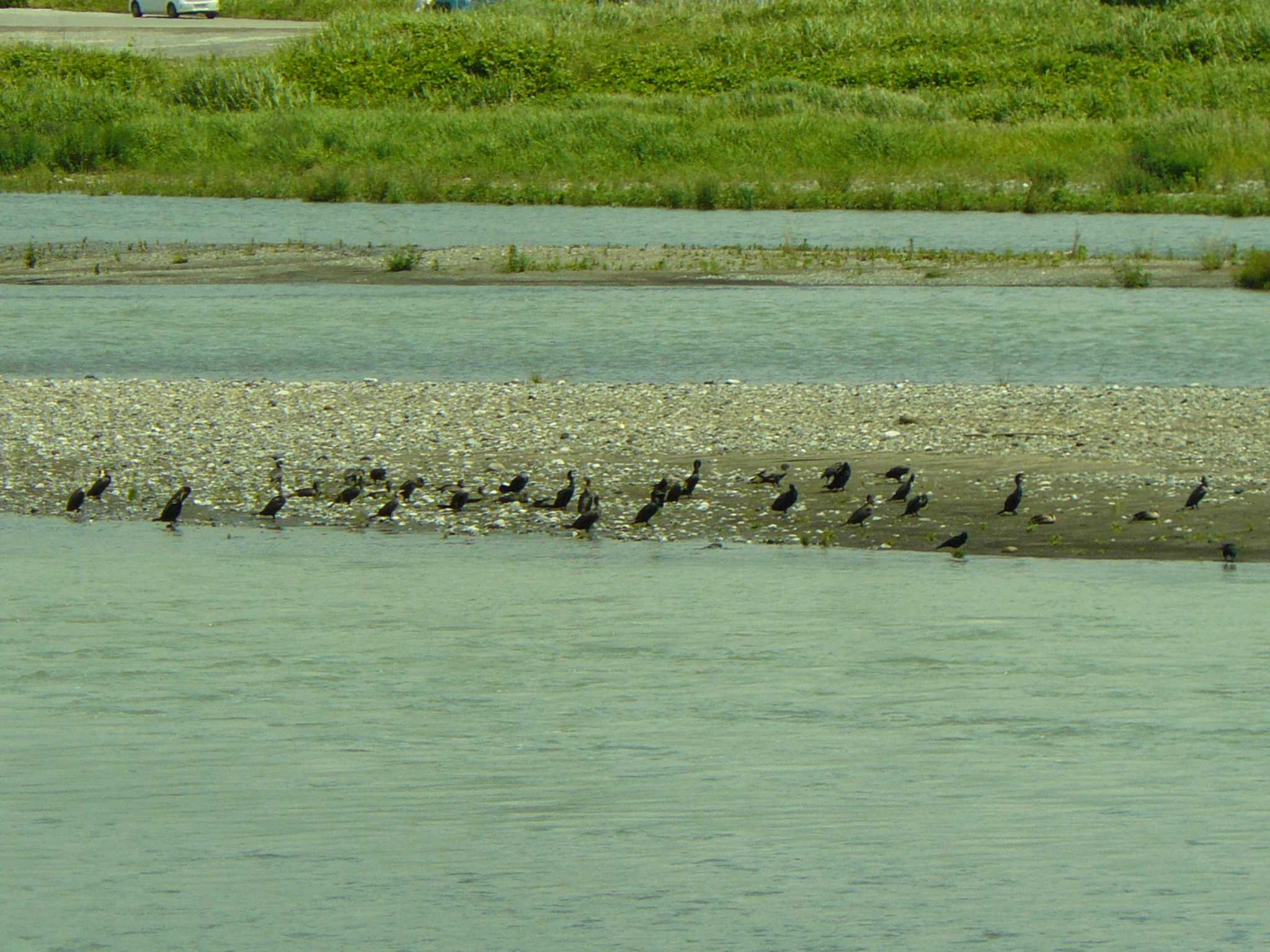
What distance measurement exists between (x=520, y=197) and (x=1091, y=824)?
32.5 metres

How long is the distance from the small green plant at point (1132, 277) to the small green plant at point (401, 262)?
10868 millimetres

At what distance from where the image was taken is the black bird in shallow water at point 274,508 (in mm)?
16172


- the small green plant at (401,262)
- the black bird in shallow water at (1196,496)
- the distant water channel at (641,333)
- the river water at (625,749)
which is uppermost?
the small green plant at (401,262)

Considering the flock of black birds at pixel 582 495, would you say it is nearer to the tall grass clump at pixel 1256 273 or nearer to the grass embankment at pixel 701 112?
the tall grass clump at pixel 1256 273

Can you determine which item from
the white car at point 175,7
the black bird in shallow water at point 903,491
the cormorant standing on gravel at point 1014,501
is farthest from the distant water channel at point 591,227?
the white car at point 175,7

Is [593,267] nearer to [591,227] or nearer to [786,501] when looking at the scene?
[591,227]

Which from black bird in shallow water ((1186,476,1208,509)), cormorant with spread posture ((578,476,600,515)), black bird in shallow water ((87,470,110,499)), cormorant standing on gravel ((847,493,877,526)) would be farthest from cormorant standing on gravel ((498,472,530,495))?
black bird in shallow water ((1186,476,1208,509))

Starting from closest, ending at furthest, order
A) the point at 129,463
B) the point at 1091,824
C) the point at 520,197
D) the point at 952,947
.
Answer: the point at 952,947
the point at 1091,824
the point at 129,463
the point at 520,197

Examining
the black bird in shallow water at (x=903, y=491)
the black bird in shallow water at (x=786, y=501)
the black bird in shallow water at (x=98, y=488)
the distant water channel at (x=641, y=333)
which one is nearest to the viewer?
the black bird in shallow water at (x=786, y=501)

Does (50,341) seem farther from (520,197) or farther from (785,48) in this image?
(785,48)

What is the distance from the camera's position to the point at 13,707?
11.7 m

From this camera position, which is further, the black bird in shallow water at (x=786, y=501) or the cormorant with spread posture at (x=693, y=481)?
the cormorant with spread posture at (x=693, y=481)

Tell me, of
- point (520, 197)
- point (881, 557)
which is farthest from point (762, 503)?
point (520, 197)

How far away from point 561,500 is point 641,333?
10479 mm
